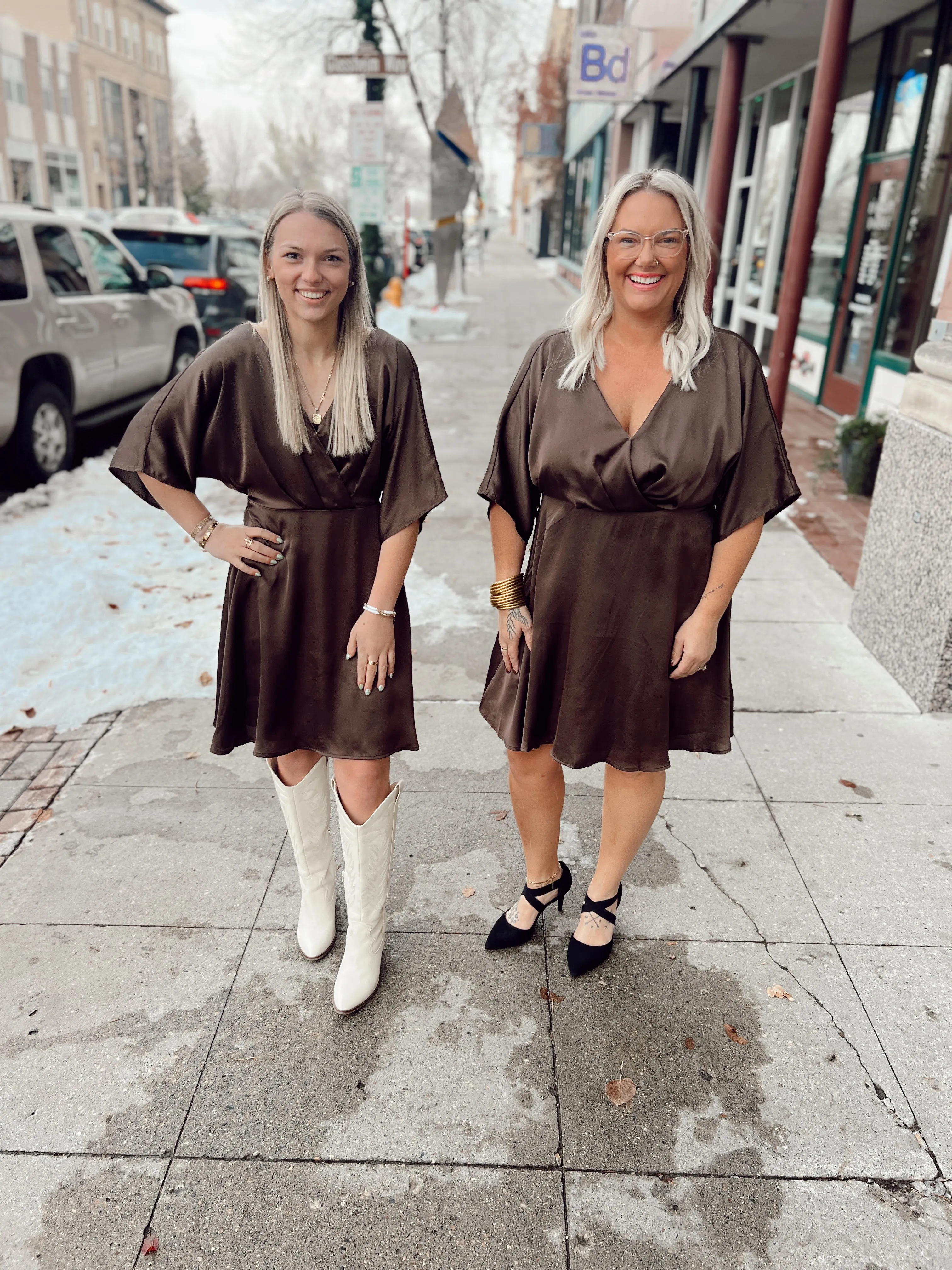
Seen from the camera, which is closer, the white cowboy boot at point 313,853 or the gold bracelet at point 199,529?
the gold bracelet at point 199,529

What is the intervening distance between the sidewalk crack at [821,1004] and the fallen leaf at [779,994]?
52 millimetres

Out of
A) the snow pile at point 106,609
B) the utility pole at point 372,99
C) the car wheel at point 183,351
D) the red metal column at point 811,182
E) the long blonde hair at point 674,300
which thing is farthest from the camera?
the utility pole at point 372,99

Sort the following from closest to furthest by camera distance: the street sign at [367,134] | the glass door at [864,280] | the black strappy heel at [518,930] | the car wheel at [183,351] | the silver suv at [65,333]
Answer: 1. the black strappy heel at [518,930]
2. the silver suv at [65,333]
3. the glass door at [864,280]
4. the car wheel at [183,351]
5. the street sign at [367,134]

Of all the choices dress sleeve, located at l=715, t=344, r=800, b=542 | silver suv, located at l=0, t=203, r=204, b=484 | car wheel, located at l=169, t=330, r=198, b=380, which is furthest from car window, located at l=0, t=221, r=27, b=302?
dress sleeve, located at l=715, t=344, r=800, b=542

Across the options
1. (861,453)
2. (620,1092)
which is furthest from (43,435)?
(620,1092)

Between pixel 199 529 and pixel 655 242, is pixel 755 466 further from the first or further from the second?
pixel 199 529

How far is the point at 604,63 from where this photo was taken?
13.5 m

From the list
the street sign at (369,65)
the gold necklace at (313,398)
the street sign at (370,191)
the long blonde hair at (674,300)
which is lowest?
the gold necklace at (313,398)

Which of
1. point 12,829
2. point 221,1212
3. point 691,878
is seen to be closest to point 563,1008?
point 691,878

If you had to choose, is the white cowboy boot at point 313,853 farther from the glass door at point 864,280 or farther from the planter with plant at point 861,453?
the glass door at point 864,280

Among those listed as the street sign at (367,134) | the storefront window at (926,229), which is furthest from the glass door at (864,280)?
the street sign at (367,134)

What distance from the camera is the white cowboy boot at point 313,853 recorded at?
257 centimetres

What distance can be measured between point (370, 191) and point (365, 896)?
36.8ft

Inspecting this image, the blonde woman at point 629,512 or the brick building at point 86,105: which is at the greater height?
the brick building at point 86,105
